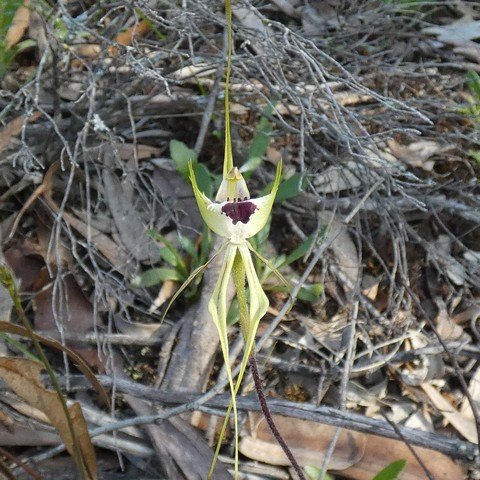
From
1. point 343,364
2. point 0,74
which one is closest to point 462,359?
point 343,364

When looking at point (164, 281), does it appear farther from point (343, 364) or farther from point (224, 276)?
point (224, 276)

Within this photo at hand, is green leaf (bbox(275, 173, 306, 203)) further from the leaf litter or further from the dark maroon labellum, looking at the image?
the dark maroon labellum

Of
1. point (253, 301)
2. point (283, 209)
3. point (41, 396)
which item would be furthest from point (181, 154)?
point (253, 301)

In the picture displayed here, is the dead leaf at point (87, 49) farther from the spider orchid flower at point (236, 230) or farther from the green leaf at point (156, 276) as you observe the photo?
the spider orchid flower at point (236, 230)

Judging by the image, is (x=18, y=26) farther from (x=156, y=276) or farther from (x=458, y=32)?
(x=458, y=32)

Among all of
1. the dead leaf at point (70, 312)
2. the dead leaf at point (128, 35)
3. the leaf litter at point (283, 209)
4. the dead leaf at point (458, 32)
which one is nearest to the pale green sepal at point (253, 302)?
the leaf litter at point (283, 209)

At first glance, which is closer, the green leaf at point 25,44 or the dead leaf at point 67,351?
the dead leaf at point 67,351
